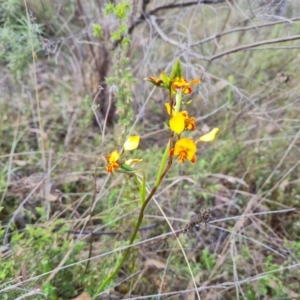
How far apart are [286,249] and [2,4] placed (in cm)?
137

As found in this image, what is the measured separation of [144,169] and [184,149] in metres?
0.80

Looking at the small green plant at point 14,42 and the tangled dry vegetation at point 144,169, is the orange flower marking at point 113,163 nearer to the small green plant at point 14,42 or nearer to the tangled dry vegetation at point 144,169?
the tangled dry vegetation at point 144,169

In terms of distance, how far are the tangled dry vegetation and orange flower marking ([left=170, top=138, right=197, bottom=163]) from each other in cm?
18

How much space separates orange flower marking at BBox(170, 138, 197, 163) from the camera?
736 millimetres

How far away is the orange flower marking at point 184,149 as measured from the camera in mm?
736

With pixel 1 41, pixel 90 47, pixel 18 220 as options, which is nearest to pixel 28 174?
pixel 18 220

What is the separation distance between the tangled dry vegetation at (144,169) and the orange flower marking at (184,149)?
0.59 feet

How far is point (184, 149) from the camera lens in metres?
0.74

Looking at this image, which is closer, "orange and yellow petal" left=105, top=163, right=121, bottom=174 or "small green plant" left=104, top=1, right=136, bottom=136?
"orange and yellow petal" left=105, top=163, right=121, bottom=174

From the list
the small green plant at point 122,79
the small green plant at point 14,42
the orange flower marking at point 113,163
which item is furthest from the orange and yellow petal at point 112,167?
the small green plant at point 14,42

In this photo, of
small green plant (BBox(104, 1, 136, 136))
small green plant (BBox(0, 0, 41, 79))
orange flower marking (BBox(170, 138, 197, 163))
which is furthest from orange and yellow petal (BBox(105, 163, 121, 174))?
small green plant (BBox(0, 0, 41, 79))

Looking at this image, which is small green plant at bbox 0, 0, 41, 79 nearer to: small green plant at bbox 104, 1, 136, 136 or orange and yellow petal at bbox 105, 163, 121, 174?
small green plant at bbox 104, 1, 136, 136

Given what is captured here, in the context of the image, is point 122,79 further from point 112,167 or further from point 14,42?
point 14,42

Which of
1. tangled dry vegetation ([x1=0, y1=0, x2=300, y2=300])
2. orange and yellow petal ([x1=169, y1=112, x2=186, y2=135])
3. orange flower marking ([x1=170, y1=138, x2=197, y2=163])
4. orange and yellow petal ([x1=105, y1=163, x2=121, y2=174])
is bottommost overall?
tangled dry vegetation ([x1=0, y1=0, x2=300, y2=300])
